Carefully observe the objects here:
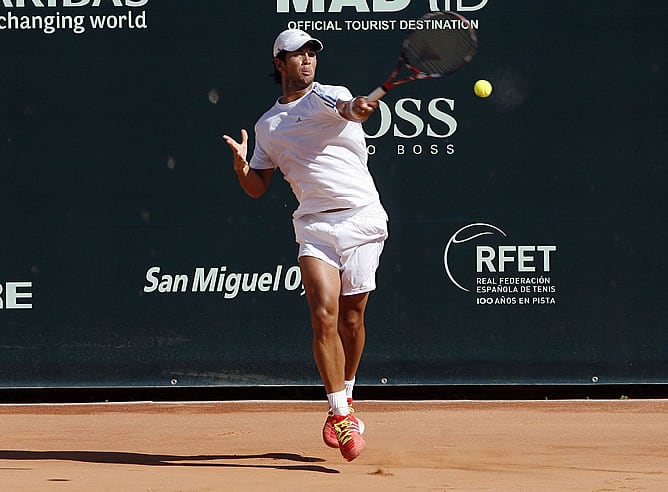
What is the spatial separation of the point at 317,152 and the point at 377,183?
1.44 m

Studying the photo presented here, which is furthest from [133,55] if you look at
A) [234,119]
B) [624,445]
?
[624,445]

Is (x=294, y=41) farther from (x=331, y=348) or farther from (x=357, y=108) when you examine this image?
(x=331, y=348)

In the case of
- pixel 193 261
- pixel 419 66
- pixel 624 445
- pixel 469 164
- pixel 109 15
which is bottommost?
pixel 624 445

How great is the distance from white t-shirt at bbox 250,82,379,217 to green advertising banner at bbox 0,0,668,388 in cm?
138

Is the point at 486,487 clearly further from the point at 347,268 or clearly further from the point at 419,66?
the point at 419,66

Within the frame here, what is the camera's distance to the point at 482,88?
5.73 metres

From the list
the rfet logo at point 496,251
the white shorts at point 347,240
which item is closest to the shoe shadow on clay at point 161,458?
the white shorts at point 347,240

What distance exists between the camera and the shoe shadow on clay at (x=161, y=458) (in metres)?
4.32

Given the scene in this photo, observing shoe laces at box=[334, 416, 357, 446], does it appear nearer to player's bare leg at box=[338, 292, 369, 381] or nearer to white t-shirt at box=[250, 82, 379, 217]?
player's bare leg at box=[338, 292, 369, 381]

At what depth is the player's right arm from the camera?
4.30 metres

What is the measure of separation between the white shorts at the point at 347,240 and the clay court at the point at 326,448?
0.67 meters

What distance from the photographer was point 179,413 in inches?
223

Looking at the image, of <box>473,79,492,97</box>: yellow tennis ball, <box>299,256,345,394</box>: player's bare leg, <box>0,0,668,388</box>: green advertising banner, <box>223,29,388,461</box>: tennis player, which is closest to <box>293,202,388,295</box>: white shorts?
<box>223,29,388,461</box>: tennis player

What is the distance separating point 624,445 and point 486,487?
3.62ft
